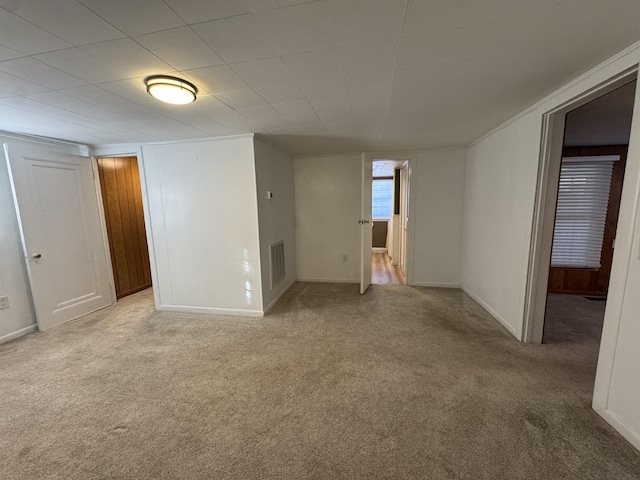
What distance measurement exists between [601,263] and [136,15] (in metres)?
5.37

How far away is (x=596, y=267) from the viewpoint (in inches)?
141

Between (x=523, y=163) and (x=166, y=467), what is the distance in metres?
3.41

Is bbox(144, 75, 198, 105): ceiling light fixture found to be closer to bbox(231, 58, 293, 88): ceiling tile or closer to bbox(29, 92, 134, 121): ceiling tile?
bbox(231, 58, 293, 88): ceiling tile

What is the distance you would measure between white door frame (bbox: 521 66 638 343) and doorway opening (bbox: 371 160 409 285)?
6.25 feet

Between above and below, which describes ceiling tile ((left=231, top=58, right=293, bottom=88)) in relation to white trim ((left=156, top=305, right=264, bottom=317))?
above

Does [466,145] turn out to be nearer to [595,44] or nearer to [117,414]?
[595,44]

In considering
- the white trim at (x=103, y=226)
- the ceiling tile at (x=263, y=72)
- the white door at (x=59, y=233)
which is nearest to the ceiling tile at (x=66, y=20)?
the ceiling tile at (x=263, y=72)

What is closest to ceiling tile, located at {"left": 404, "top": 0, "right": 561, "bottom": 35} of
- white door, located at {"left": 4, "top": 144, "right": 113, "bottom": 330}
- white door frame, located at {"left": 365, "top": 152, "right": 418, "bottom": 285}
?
white door frame, located at {"left": 365, "top": 152, "right": 418, "bottom": 285}

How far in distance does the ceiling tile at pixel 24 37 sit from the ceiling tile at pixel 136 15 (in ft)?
1.09

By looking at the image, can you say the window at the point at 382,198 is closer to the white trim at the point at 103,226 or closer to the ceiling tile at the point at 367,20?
the white trim at the point at 103,226

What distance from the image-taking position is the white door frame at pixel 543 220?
6.92 feet

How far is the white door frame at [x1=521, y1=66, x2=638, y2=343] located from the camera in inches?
83.0

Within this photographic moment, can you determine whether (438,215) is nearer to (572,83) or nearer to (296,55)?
(572,83)

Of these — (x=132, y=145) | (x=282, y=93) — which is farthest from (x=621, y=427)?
(x=132, y=145)
